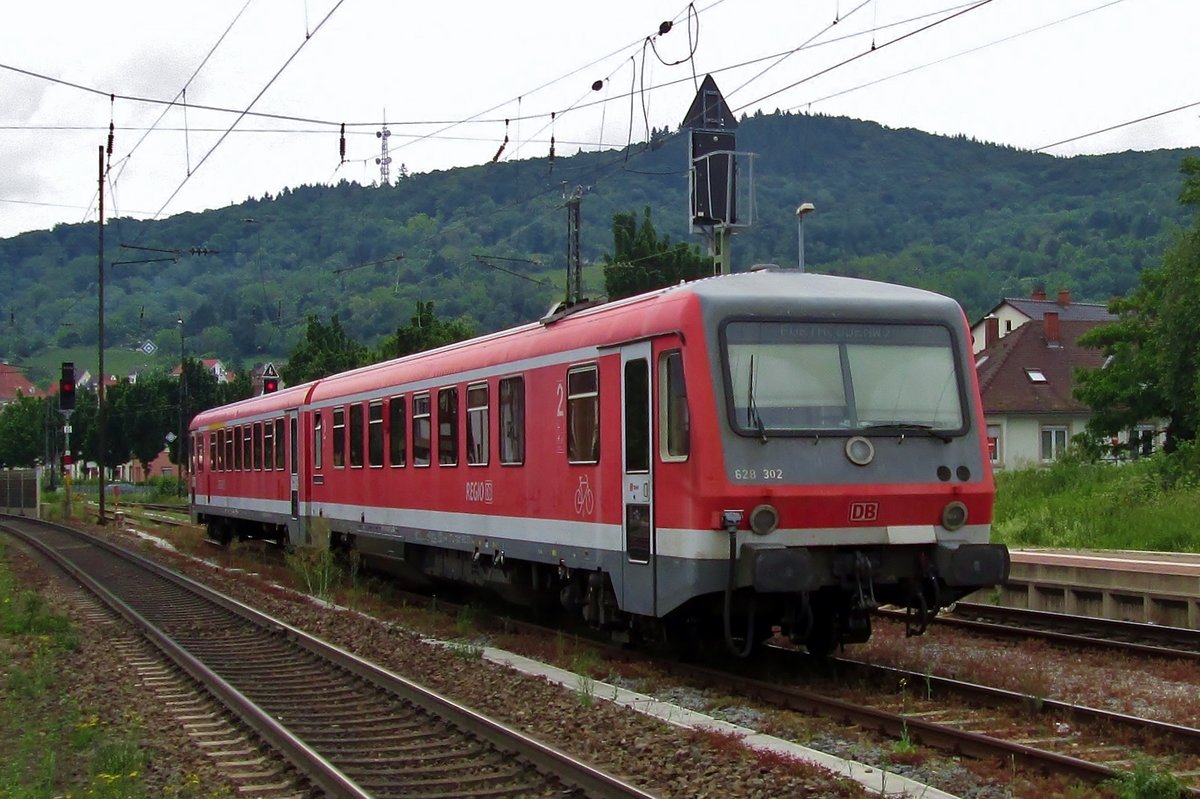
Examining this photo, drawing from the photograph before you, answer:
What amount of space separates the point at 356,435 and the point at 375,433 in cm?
107

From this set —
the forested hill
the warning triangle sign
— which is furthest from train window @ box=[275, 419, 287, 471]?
the forested hill

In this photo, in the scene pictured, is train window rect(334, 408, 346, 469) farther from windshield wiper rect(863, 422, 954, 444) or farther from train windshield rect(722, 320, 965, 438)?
windshield wiper rect(863, 422, 954, 444)

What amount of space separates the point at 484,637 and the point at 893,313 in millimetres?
5822

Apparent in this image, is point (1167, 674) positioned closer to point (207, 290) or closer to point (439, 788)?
point (439, 788)

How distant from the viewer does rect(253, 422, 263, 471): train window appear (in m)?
27.1

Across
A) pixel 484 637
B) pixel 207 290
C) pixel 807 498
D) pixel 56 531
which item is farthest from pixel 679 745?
pixel 207 290

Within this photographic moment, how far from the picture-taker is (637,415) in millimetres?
11680

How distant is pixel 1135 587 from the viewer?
1570 centimetres

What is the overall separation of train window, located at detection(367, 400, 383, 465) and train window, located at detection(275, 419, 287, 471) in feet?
18.5

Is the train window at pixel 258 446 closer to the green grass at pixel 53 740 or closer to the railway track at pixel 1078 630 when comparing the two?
the green grass at pixel 53 740

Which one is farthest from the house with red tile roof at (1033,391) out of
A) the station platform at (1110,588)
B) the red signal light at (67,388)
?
the station platform at (1110,588)

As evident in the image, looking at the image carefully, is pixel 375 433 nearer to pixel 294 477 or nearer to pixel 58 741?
pixel 294 477

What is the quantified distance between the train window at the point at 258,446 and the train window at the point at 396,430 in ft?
29.2

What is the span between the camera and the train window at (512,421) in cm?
1428
